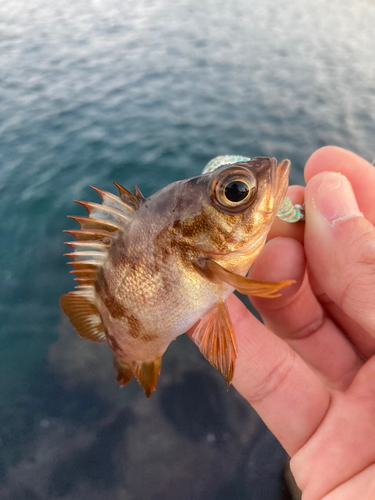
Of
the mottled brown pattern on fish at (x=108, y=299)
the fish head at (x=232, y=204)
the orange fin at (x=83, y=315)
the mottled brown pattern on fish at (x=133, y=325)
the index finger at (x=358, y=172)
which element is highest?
the fish head at (x=232, y=204)

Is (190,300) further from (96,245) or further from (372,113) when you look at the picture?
(372,113)

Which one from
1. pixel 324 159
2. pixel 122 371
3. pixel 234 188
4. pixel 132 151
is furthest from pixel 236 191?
pixel 132 151

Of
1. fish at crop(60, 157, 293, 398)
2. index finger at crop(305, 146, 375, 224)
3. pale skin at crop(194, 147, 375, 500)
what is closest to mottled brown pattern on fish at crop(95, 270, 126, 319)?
fish at crop(60, 157, 293, 398)

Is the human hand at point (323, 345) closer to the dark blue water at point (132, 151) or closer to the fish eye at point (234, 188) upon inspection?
the fish eye at point (234, 188)

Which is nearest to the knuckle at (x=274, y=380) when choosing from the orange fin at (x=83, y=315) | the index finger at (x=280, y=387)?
the index finger at (x=280, y=387)

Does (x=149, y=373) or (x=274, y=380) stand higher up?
(x=149, y=373)

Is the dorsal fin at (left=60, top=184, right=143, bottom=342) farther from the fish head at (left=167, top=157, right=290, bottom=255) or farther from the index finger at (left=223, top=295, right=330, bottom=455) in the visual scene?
the index finger at (left=223, top=295, right=330, bottom=455)

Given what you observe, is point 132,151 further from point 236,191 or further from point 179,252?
point 236,191
